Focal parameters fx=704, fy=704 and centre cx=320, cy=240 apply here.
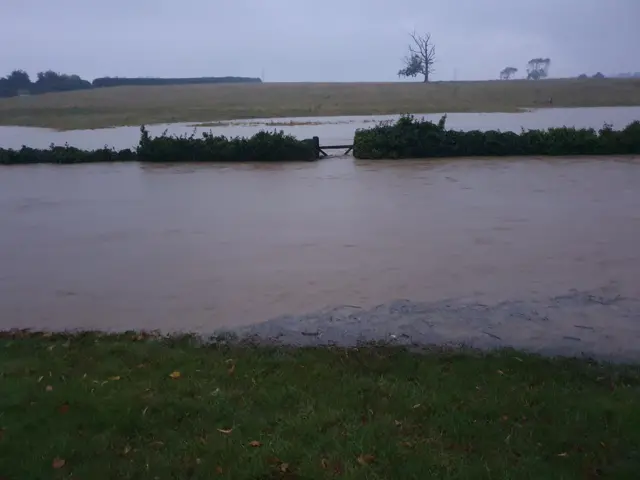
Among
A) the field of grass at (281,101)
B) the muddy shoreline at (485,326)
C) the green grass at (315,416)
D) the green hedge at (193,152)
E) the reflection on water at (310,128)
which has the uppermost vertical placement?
the field of grass at (281,101)

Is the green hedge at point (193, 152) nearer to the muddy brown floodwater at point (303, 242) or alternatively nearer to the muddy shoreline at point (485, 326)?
the muddy brown floodwater at point (303, 242)

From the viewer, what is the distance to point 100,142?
132ft

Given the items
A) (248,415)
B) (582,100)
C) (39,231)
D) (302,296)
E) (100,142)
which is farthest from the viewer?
(582,100)

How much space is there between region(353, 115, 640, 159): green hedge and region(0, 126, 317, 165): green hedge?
2848 mm

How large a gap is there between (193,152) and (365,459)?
25.9 meters

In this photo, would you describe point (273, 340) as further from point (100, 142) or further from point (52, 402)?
point (100, 142)

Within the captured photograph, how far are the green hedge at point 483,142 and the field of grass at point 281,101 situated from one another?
30799 mm

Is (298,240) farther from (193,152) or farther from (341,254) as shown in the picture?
(193,152)

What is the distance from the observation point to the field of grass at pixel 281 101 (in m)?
60.0

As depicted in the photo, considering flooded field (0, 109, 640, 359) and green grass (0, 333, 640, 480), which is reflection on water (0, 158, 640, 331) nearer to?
flooded field (0, 109, 640, 359)

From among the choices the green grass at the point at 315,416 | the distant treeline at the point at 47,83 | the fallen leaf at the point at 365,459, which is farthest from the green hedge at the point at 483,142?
the distant treeline at the point at 47,83

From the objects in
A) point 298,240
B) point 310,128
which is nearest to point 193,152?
point 298,240

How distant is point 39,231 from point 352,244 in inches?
304

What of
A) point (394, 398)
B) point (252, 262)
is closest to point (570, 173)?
point (252, 262)
